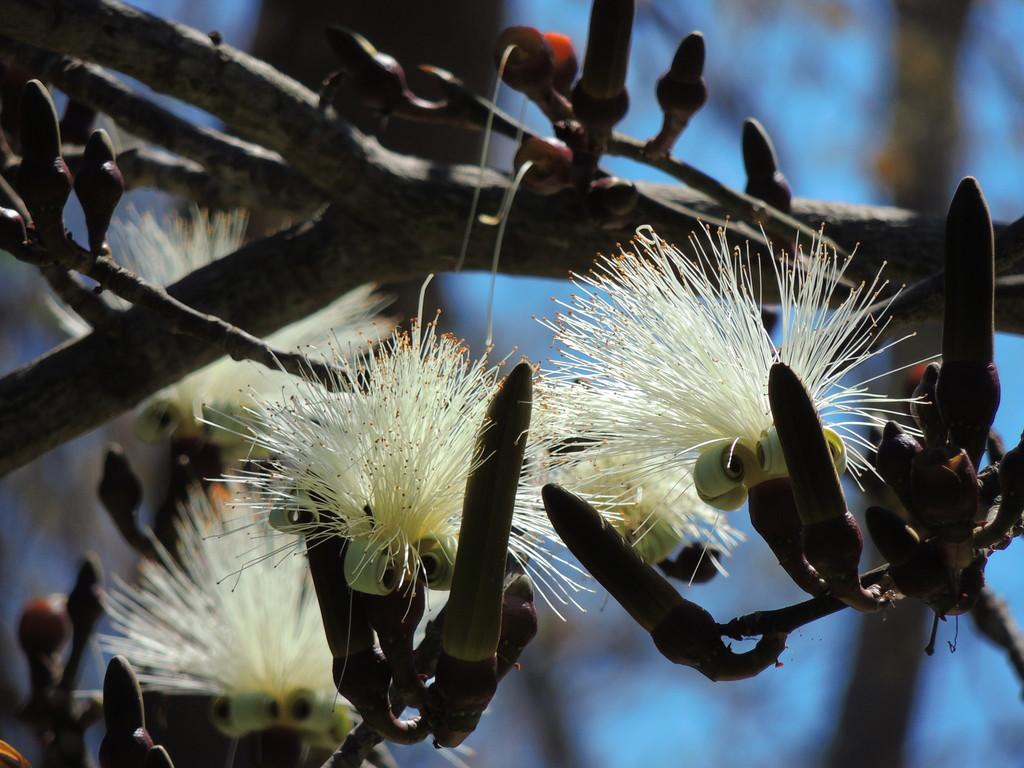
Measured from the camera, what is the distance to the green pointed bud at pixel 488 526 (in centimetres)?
121

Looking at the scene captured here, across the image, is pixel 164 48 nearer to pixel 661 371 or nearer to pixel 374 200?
pixel 374 200

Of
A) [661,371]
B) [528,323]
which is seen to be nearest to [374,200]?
[661,371]

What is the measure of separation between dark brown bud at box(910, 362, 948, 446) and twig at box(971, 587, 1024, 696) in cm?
74

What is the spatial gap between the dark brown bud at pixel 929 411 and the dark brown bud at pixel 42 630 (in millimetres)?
1568

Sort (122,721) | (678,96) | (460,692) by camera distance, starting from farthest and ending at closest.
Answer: (678,96), (122,721), (460,692)

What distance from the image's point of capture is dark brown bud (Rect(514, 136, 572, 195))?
187 cm

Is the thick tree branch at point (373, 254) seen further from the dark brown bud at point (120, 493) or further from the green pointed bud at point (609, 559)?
the green pointed bud at point (609, 559)

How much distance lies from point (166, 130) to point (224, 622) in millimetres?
910

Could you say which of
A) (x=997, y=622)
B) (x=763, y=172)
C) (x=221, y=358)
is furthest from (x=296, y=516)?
(x=997, y=622)

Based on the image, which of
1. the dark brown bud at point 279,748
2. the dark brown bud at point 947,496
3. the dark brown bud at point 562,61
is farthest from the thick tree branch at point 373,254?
the dark brown bud at point 947,496

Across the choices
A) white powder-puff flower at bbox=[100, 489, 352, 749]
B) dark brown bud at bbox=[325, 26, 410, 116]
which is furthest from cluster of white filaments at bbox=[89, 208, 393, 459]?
dark brown bud at bbox=[325, 26, 410, 116]

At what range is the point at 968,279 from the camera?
1191 millimetres

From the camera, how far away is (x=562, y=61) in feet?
6.80

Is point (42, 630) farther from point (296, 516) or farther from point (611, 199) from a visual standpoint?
point (611, 199)
